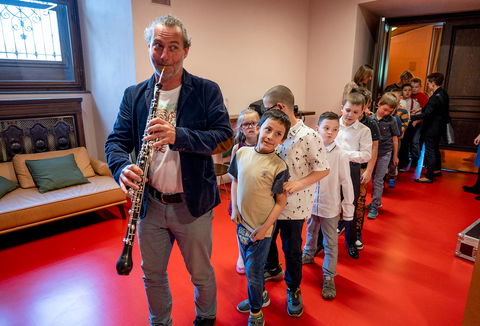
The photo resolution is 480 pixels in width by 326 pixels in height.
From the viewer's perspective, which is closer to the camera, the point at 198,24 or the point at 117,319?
the point at 117,319

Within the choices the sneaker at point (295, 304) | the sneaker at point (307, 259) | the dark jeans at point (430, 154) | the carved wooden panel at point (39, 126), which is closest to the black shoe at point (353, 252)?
the sneaker at point (307, 259)

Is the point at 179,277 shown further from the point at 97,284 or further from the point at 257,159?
the point at 257,159

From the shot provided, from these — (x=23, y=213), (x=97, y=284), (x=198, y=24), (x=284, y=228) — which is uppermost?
(x=198, y=24)

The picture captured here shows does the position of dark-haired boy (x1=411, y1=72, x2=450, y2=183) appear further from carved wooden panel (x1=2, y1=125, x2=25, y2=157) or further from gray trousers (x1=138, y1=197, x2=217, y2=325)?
carved wooden panel (x1=2, y1=125, x2=25, y2=157)

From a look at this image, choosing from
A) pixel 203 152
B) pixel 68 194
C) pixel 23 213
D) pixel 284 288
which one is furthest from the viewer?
pixel 68 194

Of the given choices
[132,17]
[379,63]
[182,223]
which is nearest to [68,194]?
→ [132,17]

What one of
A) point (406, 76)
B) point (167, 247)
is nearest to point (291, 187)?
point (167, 247)

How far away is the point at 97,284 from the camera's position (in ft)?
7.29

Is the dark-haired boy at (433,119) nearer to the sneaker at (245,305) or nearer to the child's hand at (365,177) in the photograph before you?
the child's hand at (365,177)

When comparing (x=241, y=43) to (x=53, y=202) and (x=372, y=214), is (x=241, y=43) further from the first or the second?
(x=53, y=202)

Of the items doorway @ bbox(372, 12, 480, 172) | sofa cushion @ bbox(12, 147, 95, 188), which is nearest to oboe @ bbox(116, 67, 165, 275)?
sofa cushion @ bbox(12, 147, 95, 188)

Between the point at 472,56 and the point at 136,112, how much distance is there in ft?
18.3

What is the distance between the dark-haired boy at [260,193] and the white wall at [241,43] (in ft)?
7.12

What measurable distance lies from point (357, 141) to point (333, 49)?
3257 mm
